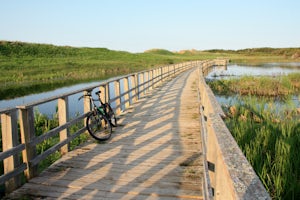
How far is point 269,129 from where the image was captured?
683cm

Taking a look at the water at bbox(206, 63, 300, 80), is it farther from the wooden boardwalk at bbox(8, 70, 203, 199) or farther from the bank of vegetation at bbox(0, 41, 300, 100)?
the wooden boardwalk at bbox(8, 70, 203, 199)

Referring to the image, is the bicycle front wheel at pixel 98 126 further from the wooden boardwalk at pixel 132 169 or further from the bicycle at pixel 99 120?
the wooden boardwalk at pixel 132 169

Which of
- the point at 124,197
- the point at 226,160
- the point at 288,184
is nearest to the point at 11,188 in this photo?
the point at 124,197

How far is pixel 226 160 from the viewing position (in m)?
1.38

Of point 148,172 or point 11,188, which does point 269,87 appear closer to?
point 148,172

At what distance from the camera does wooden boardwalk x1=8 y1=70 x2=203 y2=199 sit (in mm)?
3973

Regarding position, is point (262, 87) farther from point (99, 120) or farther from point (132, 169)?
point (132, 169)

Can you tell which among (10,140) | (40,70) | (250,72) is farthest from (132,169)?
(250,72)

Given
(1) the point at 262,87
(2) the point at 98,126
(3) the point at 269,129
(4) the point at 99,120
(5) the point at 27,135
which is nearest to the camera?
(5) the point at 27,135

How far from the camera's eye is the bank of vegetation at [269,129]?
4.42 meters

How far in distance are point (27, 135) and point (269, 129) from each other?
531 centimetres

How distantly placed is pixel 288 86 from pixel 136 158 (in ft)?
57.6

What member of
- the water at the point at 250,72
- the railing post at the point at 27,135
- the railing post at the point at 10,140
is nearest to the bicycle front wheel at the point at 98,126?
the railing post at the point at 27,135

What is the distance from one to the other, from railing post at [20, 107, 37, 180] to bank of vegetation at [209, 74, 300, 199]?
355cm
